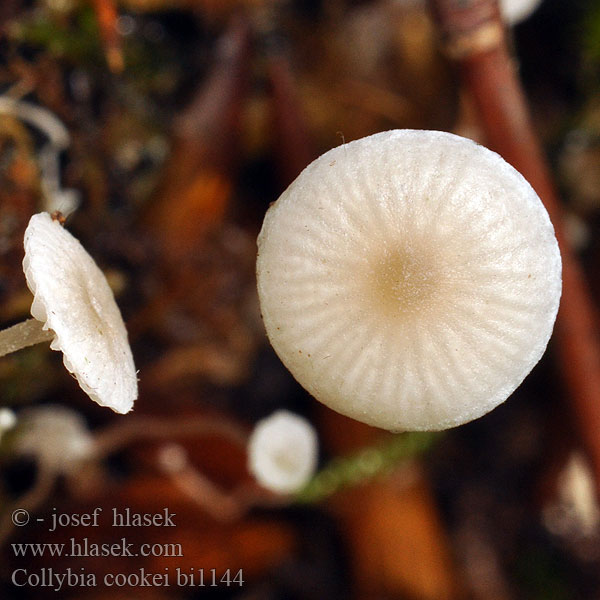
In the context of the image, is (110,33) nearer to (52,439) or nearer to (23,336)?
(23,336)

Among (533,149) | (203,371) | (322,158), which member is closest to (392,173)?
(322,158)

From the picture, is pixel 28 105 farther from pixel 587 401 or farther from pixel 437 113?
pixel 587 401

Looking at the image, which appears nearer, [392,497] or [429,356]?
[429,356]

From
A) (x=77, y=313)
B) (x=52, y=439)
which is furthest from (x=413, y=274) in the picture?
(x=52, y=439)

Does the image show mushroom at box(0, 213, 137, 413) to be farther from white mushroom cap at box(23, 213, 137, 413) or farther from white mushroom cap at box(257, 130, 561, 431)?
white mushroom cap at box(257, 130, 561, 431)

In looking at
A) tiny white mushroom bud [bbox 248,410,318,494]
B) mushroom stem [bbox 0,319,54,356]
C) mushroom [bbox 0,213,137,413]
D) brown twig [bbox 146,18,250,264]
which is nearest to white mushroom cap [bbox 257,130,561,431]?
mushroom [bbox 0,213,137,413]

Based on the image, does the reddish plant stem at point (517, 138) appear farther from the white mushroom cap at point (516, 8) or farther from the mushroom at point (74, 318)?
the mushroom at point (74, 318)
